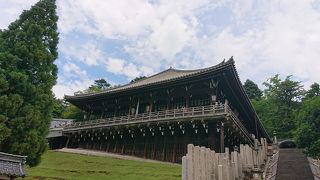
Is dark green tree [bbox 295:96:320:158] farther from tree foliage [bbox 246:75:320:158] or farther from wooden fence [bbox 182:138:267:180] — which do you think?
tree foliage [bbox 246:75:320:158]

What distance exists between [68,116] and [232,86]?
160ft

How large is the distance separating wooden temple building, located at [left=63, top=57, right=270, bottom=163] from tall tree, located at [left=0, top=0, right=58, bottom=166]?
1393 cm

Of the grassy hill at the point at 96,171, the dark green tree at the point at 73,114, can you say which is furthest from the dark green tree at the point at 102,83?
the grassy hill at the point at 96,171

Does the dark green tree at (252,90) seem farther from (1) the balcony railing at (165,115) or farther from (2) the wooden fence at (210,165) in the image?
(2) the wooden fence at (210,165)

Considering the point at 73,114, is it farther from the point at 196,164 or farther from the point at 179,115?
the point at 196,164

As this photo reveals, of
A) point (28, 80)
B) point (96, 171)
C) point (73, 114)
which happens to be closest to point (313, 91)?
point (73, 114)

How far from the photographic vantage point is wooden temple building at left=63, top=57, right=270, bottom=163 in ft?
94.4

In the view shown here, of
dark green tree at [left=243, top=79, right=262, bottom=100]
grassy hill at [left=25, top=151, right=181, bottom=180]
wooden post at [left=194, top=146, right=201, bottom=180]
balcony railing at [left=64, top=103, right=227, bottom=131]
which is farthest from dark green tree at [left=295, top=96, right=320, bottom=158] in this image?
dark green tree at [left=243, top=79, right=262, bottom=100]

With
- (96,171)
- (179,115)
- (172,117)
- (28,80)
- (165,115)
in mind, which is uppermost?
(165,115)

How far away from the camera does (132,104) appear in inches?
1511

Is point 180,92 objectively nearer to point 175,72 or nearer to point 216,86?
point 216,86

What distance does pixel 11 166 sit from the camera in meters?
12.6

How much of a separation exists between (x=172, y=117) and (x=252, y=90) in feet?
195

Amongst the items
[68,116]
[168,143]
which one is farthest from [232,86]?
[68,116]
